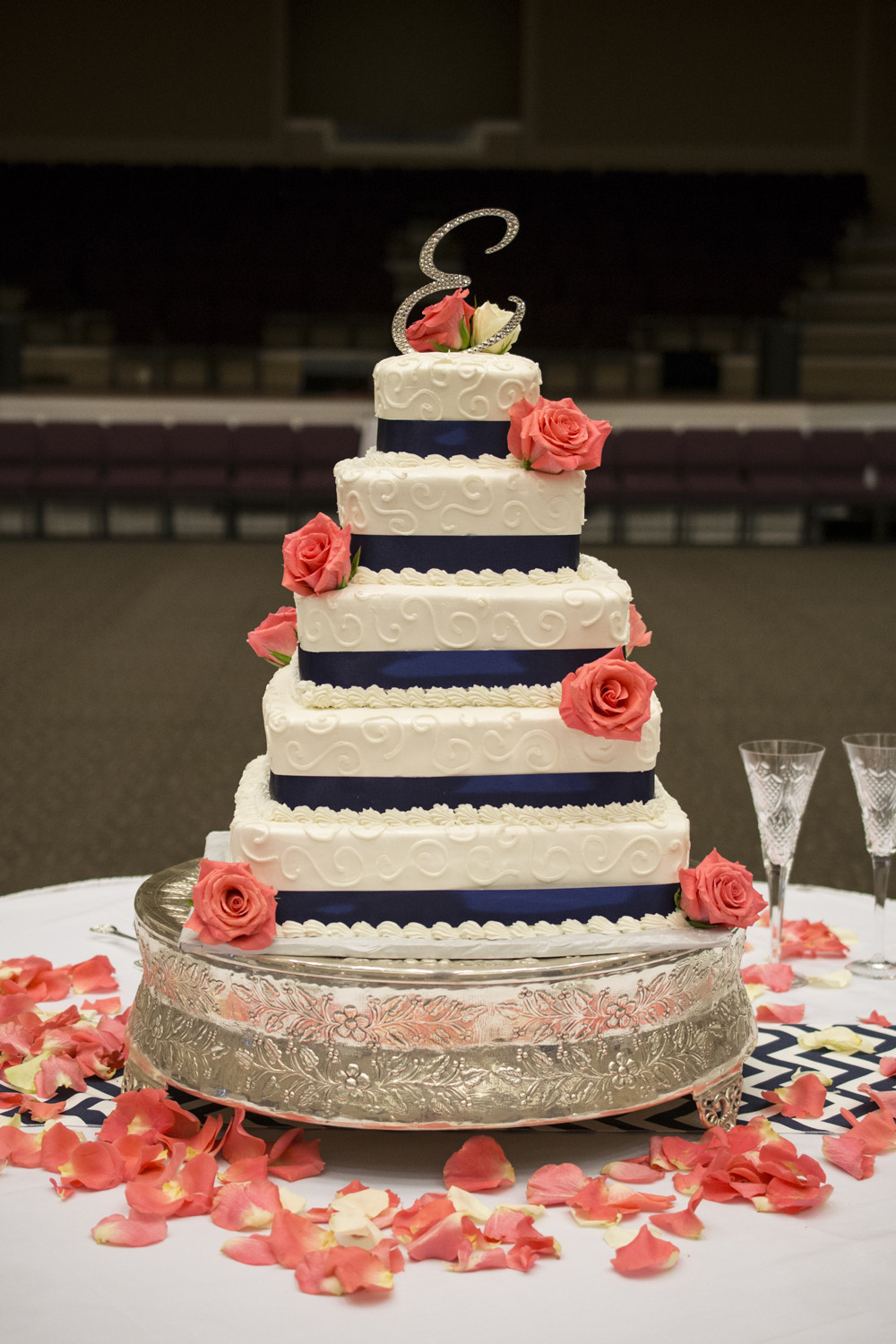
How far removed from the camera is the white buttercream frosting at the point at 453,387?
193 cm

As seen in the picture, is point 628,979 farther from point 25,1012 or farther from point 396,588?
point 25,1012

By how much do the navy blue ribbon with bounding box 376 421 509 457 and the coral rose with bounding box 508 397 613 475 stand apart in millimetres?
41

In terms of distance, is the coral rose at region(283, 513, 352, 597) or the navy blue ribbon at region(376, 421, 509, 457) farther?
the navy blue ribbon at region(376, 421, 509, 457)

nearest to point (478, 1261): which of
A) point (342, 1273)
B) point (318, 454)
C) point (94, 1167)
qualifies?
point (342, 1273)

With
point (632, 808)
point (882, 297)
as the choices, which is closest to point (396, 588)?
point (632, 808)

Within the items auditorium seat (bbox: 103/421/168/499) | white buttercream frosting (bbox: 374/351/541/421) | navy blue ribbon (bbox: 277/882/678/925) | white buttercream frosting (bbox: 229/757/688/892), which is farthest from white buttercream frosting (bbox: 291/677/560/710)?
auditorium seat (bbox: 103/421/168/499)

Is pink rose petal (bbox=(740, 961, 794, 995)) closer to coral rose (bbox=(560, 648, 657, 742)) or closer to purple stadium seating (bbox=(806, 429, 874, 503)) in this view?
coral rose (bbox=(560, 648, 657, 742))

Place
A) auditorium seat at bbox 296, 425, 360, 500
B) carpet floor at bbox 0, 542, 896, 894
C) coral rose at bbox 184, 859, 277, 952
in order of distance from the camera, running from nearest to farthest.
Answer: coral rose at bbox 184, 859, 277, 952, carpet floor at bbox 0, 542, 896, 894, auditorium seat at bbox 296, 425, 360, 500

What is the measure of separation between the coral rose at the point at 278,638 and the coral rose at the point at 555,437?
47cm

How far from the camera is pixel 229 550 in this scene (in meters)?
9.82

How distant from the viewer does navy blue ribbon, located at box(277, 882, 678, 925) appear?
71.3 inches

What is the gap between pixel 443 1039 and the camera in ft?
5.49

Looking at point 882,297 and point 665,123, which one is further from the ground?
point 665,123

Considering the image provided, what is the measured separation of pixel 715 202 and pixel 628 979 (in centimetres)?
1316
